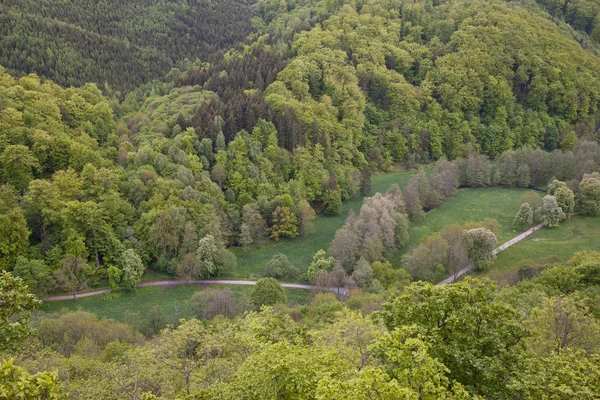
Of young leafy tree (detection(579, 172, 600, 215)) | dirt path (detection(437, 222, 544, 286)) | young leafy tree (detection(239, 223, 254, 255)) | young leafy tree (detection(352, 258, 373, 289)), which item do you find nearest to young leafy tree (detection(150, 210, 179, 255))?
young leafy tree (detection(239, 223, 254, 255))

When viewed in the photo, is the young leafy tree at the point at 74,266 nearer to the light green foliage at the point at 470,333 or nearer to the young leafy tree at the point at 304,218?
the young leafy tree at the point at 304,218

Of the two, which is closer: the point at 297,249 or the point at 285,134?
the point at 297,249

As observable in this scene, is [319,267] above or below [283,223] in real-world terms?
below

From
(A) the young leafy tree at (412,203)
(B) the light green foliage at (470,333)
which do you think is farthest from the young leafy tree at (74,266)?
(A) the young leafy tree at (412,203)

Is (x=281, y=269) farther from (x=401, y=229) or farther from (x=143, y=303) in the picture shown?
(x=401, y=229)

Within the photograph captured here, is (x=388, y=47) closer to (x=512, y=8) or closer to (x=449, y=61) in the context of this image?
(x=449, y=61)

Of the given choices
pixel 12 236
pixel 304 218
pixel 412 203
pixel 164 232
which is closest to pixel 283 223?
pixel 304 218
